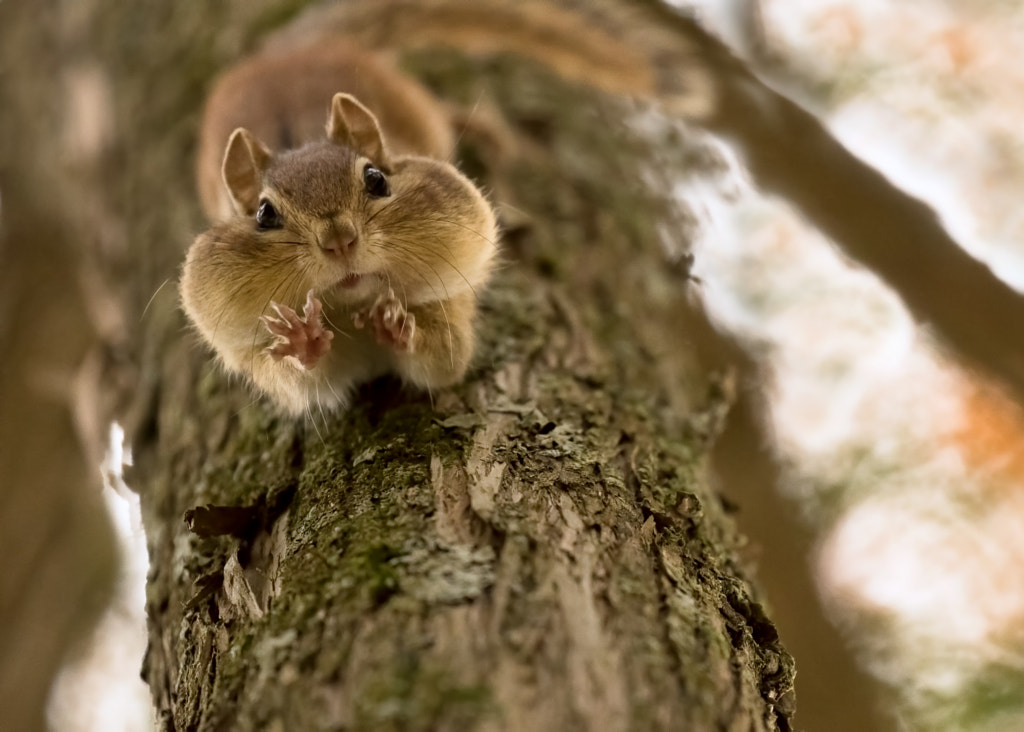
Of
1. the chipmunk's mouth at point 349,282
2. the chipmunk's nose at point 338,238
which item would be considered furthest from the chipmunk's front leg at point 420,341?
the chipmunk's nose at point 338,238

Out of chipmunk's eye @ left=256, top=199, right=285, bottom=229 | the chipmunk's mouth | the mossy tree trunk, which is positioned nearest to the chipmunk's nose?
the chipmunk's mouth

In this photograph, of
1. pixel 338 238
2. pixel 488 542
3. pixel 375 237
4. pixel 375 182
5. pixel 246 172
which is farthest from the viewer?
pixel 246 172

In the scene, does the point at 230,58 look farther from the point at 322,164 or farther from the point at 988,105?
the point at 988,105

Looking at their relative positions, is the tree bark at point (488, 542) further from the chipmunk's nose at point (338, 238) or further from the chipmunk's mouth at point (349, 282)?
the chipmunk's nose at point (338, 238)

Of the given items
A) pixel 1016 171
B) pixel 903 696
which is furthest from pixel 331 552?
pixel 1016 171

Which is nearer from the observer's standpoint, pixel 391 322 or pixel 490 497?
pixel 490 497

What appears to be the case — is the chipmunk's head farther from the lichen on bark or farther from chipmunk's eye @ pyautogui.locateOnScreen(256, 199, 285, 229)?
the lichen on bark

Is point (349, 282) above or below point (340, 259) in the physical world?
below

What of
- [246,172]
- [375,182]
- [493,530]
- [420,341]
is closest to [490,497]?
[493,530]

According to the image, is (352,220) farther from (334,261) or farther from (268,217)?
(268,217)
